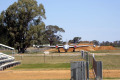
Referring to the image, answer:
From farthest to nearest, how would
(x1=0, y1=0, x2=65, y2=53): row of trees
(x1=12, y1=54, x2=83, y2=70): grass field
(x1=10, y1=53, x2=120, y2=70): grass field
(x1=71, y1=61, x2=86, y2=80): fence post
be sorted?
(x1=0, y1=0, x2=65, y2=53): row of trees, (x1=12, y1=54, x2=83, y2=70): grass field, (x1=10, y1=53, x2=120, y2=70): grass field, (x1=71, y1=61, x2=86, y2=80): fence post

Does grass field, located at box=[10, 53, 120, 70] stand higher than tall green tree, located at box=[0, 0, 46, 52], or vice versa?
tall green tree, located at box=[0, 0, 46, 52]

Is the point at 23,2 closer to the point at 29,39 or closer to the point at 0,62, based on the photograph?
the point at 29,39

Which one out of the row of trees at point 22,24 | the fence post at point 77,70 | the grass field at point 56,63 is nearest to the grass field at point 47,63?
the grass field at point 56,63

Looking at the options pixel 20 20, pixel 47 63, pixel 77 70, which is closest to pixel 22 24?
pixel 20 20

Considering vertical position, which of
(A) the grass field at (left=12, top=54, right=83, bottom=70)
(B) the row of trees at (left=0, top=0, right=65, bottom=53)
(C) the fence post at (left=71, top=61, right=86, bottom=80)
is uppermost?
(B) the row of trees at (left=0, top=0, right=65, bottom=53)

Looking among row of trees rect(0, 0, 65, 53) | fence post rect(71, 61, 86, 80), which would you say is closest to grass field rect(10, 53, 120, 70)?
fence post rect(71, 61, 86, 80)

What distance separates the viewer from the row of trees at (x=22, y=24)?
56.8 meters

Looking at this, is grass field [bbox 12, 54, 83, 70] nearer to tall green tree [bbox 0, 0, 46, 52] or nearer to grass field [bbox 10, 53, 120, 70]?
grass field [bbox 10, 53, 120, 70]

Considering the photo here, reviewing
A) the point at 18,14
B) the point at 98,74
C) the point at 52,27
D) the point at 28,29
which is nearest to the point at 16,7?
the point at 18,14

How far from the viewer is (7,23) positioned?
58.3 m

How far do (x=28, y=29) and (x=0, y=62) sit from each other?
125ft

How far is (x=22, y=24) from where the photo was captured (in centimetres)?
5738

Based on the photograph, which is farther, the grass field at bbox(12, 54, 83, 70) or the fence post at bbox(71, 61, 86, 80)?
the grass field at bbox(12, 54, 83, 70)

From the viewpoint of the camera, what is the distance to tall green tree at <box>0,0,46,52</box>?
57000 mm
